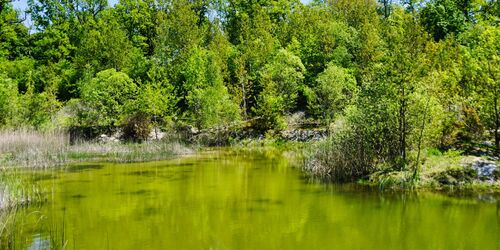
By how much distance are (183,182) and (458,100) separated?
1323 cm

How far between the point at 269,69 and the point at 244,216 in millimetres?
29543

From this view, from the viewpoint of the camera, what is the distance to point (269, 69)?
40.6 metres

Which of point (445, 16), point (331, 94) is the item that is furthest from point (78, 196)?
point (445, 16)

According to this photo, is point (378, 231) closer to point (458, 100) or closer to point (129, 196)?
point (129, 196)

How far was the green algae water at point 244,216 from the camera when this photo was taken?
970cm

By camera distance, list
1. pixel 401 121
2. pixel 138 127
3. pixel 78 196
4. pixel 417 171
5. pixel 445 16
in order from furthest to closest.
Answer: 1. pixel 445 16
2. pixel 138 127
3. pixel 401 121
4. pixel 417 171
5. pixel 78 196

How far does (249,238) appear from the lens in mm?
10000

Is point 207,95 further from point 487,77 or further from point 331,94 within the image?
point 487,77

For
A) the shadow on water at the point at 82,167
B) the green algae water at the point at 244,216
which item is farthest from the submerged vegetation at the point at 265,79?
the green algae water at the point at 244,216

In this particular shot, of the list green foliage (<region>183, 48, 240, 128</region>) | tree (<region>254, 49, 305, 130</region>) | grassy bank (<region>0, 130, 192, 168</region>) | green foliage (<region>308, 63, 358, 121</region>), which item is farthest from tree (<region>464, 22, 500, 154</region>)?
green foliage (<region>183, 48, 240, 128</region>)

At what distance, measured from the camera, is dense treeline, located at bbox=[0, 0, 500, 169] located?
54.4 feet

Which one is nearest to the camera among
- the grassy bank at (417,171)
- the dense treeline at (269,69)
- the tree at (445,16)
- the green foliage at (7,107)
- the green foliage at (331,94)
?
the grassy bank at (417,171)

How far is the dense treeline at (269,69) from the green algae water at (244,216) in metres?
3.54

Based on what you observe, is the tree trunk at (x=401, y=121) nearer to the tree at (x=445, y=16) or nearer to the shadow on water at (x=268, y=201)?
the shadow on water at (x=268, y=201)
